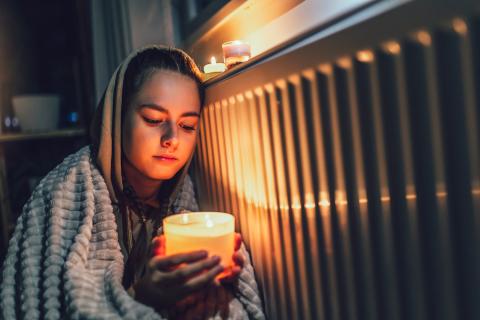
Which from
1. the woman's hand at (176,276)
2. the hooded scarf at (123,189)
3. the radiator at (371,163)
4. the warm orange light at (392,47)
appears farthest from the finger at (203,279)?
the warm orange light at (392,47)

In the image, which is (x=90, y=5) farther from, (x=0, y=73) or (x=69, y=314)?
(x=69, y=314)

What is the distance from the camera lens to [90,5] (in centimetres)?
171

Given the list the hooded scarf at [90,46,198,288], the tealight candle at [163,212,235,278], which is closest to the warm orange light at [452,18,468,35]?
the tealight candle at [163,212,235,278]

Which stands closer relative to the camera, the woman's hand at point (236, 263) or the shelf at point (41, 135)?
the woman's hand at point (236, 263)

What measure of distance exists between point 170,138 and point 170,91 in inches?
4.1

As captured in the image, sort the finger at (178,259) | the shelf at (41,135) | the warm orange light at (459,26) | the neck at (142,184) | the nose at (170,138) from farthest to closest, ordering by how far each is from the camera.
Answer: the shelf at (41,135), the neck at (142,184), the nose at (170,138), the finger at (178,259), the warm orange light at (459,26)

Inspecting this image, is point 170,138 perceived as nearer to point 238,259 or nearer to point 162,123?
point 162,123

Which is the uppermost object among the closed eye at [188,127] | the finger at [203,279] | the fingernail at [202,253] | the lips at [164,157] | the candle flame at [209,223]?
the closed eye at [188,127]

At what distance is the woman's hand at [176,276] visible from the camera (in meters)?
0.60

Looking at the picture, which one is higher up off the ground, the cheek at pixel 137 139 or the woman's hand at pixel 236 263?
the cheek at pixel 137 139

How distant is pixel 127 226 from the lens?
3.19 feet

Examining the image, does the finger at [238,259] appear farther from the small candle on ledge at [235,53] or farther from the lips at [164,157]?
the small candle on ledge at [235,53]

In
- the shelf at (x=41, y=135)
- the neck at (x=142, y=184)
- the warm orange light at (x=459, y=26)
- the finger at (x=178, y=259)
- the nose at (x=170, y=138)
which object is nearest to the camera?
the warm orange light at (x=459, y=26)

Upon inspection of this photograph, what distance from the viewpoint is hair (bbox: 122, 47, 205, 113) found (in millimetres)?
904
